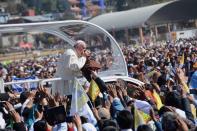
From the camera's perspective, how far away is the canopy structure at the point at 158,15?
181ft

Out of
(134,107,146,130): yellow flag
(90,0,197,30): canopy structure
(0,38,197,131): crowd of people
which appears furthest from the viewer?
(90,0,197,30): canopy structure

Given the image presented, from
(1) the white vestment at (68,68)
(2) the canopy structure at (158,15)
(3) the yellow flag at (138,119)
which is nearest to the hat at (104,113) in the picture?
(3) the yellow flag at (138,119)

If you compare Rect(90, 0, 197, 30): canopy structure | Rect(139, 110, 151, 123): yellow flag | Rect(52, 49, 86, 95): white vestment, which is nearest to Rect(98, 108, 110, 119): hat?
Rect(139, 110, 151, 123): yellow flag

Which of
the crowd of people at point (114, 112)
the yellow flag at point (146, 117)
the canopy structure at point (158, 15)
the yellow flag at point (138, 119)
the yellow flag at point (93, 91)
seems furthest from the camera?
the canopy structure at point (158, 15)

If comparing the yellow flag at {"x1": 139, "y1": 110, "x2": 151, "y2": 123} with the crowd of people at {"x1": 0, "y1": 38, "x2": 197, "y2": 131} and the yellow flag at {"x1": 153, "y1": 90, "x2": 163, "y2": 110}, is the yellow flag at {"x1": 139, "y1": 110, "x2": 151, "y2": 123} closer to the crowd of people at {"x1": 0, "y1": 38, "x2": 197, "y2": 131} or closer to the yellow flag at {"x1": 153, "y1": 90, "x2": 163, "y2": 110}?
the crowd of people at {"x1": 0, "y1": 38, "x2": 197, "y2": 131}

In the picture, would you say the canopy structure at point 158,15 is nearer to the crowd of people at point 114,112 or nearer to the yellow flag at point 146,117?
the crowd of people at point 114,112

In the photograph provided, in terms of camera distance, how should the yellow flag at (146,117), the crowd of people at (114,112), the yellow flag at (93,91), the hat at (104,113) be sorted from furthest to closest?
1. the yellow flag at (93,91)
2. the hat at (104,113)
3. the yellow flag at (146,117)
4. the crowd of people at (114,112)

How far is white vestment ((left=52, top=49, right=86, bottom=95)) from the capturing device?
8.13 meters

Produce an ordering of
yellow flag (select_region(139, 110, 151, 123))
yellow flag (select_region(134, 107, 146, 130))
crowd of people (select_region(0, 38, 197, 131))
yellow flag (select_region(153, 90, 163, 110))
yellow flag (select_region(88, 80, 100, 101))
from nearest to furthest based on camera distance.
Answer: crowd of people (select_region(0, 38, 197, 131)), yellow flag (select_region(134, 107, 146, 130)), yellow flag (select_region(139, 110, 151, 123)), yellow flag (select_region(153, 90, 163, 110)), yellow flag (select_region(88, 80, 100, 101))

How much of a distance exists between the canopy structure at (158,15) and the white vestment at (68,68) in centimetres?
4603

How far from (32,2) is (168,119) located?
13613cm

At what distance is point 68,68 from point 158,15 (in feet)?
159

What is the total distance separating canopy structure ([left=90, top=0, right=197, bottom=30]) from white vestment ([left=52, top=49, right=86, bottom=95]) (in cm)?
4603

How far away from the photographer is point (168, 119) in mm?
5031
